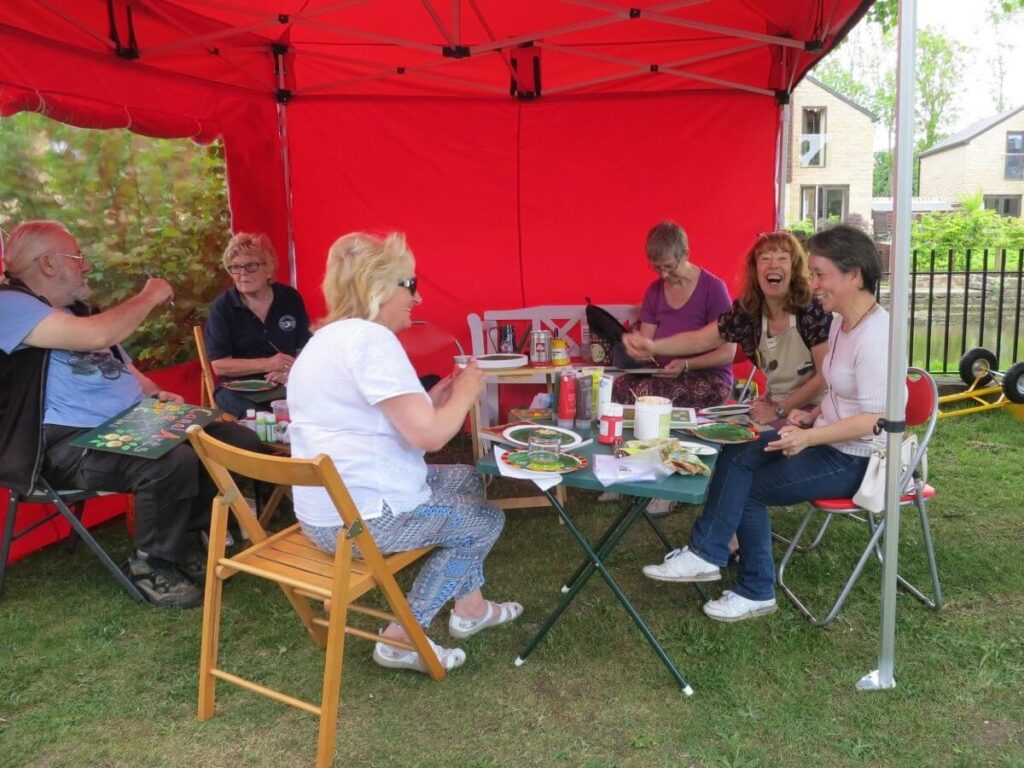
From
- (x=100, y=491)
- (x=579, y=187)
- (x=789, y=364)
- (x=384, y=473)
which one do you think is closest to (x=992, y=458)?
(x=789, y=364)

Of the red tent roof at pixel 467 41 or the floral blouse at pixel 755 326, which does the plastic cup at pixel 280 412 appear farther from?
the floral blouse at pixel 755 326

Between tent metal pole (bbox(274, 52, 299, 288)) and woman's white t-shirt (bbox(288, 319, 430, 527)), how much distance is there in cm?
333

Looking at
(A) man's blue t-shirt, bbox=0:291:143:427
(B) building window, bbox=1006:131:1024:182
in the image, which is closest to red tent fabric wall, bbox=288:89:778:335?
(A) man's blue t-shirt, bbox=0:291:143:427

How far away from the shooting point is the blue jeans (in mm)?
2619

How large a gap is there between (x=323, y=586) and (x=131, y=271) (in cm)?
289

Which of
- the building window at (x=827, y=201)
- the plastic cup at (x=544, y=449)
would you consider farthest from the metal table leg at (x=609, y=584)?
the building window at (x=827, y=201)

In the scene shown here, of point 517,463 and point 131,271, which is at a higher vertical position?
point 131,271

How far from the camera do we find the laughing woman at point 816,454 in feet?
8.29

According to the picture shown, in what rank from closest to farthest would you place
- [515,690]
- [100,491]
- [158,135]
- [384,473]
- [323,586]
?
1. [323,586]
2. [384,473]
3. [515,690]
4. [100,491]
5. [158,135]

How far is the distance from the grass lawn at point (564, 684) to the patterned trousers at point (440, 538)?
288 millimetres

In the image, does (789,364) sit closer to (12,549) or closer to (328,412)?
(328,412)

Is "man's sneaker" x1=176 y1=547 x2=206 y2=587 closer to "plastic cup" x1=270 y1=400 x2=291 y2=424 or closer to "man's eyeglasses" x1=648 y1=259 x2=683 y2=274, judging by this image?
"plastic cup" x1=270 y1=400 x2=291 y2=424

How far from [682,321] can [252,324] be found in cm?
Result: 225

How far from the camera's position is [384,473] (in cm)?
223
